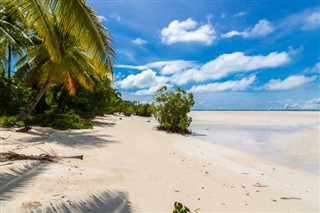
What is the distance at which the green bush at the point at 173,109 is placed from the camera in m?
19.0

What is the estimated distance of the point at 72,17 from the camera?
534 cm

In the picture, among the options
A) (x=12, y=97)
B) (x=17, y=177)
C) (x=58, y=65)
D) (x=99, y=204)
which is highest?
(x=58, y=65)

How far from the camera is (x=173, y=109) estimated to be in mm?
19406

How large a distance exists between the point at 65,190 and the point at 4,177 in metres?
1.37

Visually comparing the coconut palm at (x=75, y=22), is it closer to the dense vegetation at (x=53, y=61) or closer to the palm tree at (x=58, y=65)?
the dense vegetation at (x=53, y=61)

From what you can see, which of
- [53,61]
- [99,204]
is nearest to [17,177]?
[99,204]

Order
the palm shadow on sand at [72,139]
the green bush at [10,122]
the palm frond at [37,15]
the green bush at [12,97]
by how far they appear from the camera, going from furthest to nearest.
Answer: the green bush at [12,97] < the green bush at [10,122] < the palm shadow on sand at [72,139] < the palm frond at [37,15]

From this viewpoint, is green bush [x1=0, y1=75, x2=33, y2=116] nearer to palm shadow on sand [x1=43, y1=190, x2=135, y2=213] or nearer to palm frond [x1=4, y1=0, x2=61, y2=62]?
palm frond [x1=4, y1=0, x2=61, y2=62]

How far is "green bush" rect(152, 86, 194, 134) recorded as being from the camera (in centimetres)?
1903

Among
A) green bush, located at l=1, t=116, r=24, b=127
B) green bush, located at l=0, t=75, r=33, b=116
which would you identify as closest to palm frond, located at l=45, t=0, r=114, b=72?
green bush, located at l=1, t=116, r=24, b=127

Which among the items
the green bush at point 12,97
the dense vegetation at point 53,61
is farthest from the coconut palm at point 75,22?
the green bush at point 12,97

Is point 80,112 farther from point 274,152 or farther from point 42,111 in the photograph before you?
point 274,152

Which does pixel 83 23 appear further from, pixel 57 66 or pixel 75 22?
pixel 57 66

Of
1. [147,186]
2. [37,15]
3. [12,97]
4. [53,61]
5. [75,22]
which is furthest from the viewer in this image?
[12,97]
